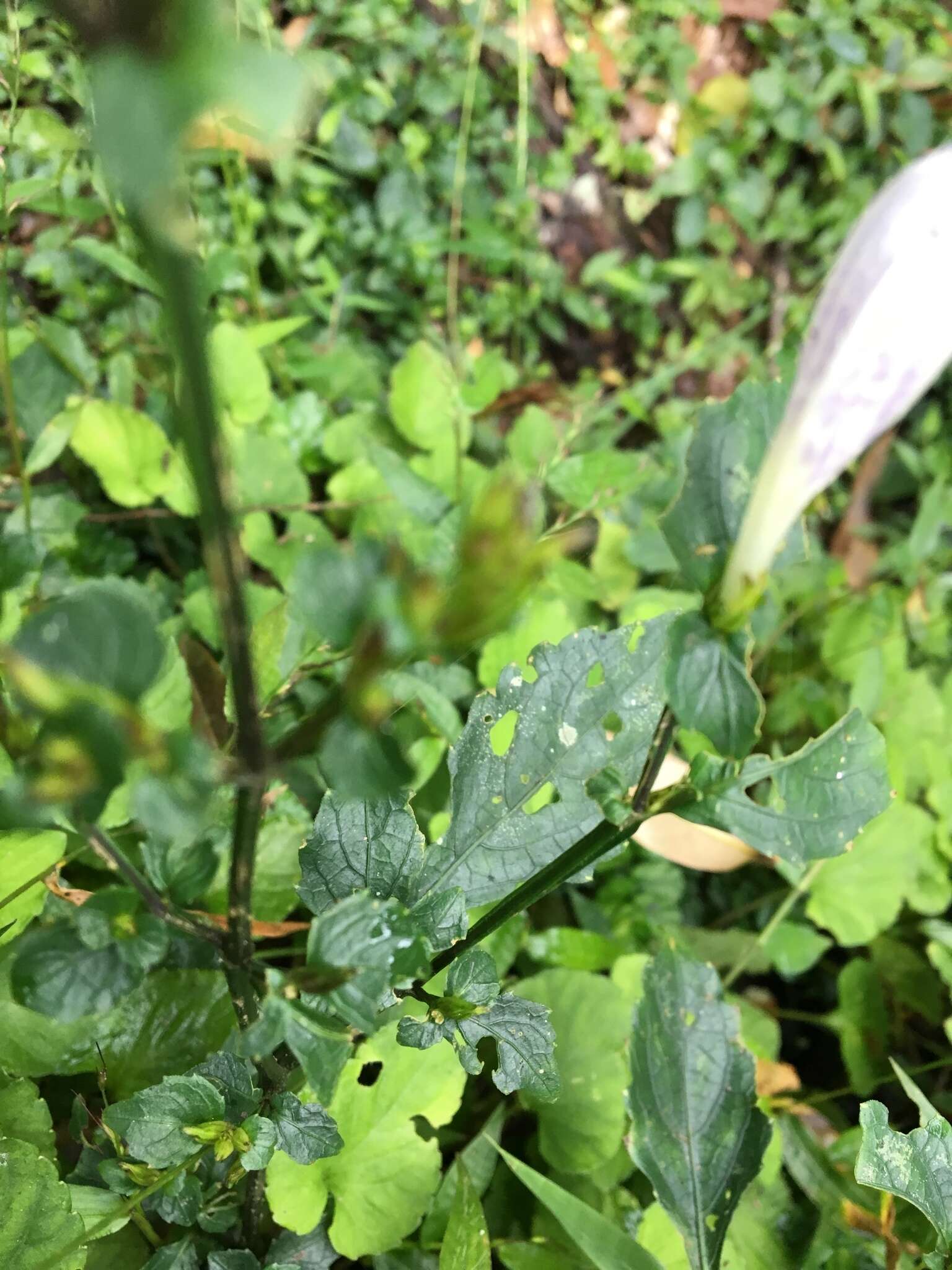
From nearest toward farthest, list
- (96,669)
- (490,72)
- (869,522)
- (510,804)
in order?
(96,669)
(510,804)
(490,72)
(869,522)

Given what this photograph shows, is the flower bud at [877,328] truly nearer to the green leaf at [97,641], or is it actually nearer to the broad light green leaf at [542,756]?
the broad light green leaf at [542,756]

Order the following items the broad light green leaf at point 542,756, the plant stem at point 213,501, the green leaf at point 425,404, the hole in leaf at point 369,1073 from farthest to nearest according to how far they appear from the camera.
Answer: the green leaf at point 425,404, the hole in leaf at point 369,1073, the broad light green leaf at point 542,756, the plant stem at point 213,501

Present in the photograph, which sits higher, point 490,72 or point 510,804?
point 490,72

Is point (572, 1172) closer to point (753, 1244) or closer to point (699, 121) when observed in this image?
point (753, 1244)

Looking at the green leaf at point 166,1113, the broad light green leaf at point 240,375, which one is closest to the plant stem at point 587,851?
the green leaf at point 166,1113

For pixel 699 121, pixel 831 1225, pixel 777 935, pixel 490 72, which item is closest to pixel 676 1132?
pixel 831 1225

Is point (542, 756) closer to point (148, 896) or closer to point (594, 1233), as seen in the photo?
point (148, 896)

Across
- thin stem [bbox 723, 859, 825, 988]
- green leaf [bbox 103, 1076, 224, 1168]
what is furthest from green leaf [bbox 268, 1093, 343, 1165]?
thin stem [bbox 723, 859, 825, 988]

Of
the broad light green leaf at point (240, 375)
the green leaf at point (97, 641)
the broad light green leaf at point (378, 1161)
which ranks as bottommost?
the broad light green leaf at point (378, 1161)
